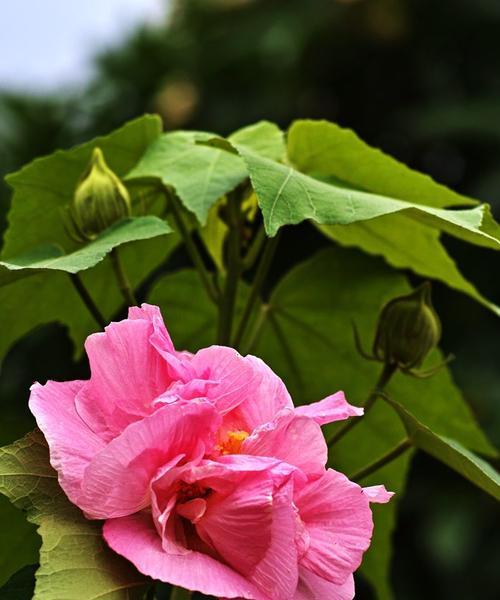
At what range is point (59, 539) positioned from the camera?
13.1 inches

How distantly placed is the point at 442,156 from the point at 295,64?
0.52 metres

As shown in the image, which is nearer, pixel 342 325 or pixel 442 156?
pixel 342 325

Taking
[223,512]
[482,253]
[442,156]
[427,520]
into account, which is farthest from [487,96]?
[223,512]

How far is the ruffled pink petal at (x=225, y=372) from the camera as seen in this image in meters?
0.35

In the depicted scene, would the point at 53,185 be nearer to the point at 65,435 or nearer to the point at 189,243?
the point at 189,243

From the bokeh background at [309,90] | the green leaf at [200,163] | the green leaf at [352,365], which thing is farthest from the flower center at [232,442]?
the bokeh background at [309,90]

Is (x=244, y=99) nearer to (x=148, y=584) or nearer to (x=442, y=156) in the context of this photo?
(x=442, y=156)

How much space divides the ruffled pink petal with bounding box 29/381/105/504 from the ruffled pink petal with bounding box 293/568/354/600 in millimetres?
78

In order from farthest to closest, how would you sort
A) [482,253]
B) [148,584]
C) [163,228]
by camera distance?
[482,253] → [163,228] → [148,584]

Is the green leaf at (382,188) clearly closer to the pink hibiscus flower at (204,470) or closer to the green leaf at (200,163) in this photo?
the green leaf at (200,163)

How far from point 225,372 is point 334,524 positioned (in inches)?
2.4

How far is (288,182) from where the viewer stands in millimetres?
445

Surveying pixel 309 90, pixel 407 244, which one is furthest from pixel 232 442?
pixel 309 90

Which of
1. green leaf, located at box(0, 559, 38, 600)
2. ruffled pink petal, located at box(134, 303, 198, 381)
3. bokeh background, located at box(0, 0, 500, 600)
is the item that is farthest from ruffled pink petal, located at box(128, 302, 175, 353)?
bokeh background, located at box(0, 0, 500, 600)
